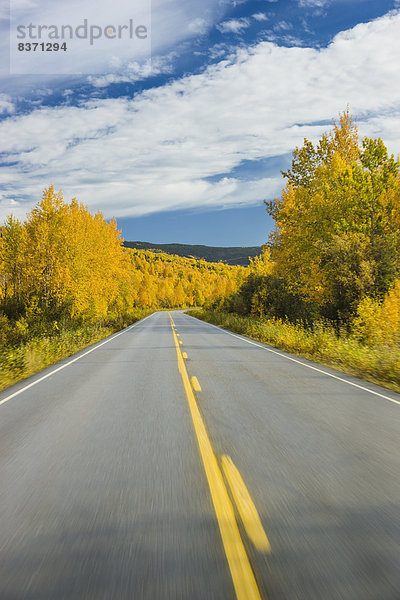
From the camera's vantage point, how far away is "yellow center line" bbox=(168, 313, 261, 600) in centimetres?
225

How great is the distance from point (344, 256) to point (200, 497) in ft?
50.2

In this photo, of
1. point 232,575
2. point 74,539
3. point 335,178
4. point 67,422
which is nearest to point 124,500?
point 74,539

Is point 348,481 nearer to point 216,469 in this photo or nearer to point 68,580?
point 216,469

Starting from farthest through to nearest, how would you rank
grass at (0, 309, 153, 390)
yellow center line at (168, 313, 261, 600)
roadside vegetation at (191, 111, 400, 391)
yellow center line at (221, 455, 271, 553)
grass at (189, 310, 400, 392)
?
roadside vegetation at (191, 111, 400, 391) → grass at (0, 309, 153, 390) → grass at (189, 310, 400, 392) → yellow center line at (221, 455, 271, 553) → yellow center line at (168, 313, 261, 600)

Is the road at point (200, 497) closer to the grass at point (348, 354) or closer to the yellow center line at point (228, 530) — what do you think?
the yellow center line at point (228, 530)

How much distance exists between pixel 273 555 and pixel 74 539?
4.59 feet

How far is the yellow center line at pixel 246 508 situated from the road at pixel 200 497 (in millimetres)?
14

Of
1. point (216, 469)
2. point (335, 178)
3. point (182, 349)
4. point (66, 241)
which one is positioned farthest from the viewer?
point (66, 241)

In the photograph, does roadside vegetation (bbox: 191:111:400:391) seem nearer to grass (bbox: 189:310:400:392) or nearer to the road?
grass (bbox: 189:310:400:392)

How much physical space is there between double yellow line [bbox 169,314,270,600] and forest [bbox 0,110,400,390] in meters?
6.21

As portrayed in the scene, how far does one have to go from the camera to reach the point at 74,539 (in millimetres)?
2729

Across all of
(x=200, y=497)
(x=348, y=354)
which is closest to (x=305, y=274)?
(x=348, y=354)

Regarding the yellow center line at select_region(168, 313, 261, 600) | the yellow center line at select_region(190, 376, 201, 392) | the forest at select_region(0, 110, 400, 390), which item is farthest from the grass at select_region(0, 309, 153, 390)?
the yellow center line at select_region(168, 313, 261, 600)

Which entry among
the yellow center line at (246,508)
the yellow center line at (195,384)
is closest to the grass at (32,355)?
the yellow center line at (195,384)
